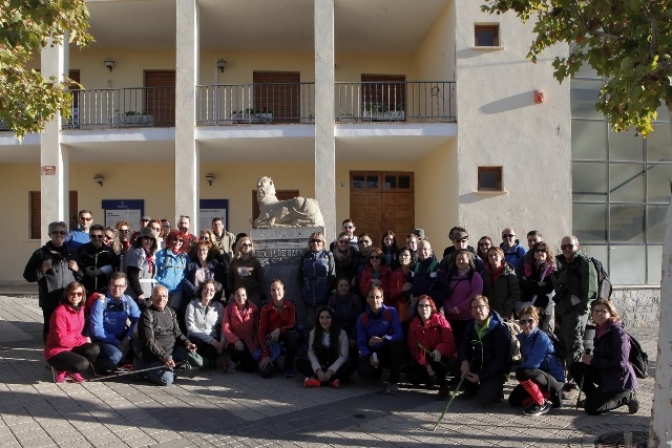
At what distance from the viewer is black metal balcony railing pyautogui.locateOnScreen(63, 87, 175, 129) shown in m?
14.8

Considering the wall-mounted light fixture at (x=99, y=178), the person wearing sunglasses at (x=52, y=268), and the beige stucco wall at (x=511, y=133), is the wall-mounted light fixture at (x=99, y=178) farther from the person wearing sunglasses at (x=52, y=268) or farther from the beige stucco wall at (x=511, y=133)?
the beige stucco wall at (x=511, y=133)

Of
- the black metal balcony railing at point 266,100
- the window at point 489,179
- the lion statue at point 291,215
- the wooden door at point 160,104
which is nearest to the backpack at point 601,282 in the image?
the lion statue at point 291,215

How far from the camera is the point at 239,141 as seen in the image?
1336 centimetres

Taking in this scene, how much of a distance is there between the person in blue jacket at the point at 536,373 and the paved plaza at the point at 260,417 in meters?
0.13

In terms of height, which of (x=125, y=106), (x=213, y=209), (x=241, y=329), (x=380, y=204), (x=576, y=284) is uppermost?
(x=125, y=106)

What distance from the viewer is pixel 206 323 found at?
7242 millimetres

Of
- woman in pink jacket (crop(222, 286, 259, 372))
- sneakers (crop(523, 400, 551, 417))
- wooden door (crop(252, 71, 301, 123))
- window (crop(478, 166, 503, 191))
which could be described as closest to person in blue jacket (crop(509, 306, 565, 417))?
sneakers (crop(523, 400, 551, 417))

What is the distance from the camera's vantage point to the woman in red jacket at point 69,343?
6434 millimetres

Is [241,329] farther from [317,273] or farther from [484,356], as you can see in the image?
[484,356]

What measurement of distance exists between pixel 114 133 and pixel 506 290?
33.3 ft

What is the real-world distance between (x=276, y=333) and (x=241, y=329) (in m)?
0.47

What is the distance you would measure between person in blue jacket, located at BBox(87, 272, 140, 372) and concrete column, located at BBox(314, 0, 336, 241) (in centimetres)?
631

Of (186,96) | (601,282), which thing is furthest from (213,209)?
(601,282)

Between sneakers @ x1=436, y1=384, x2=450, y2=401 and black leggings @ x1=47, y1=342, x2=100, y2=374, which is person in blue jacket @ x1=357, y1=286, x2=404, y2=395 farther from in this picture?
black leggings @ x1=47, y1=342, x2=100, y2=374
